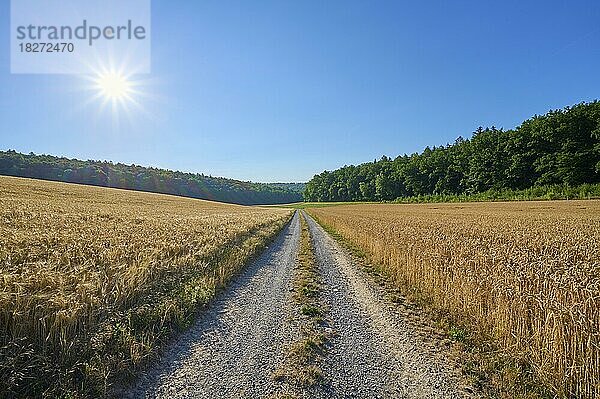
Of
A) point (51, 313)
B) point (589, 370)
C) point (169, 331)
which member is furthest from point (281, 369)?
point (589, 370)

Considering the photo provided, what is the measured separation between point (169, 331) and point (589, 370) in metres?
7.06

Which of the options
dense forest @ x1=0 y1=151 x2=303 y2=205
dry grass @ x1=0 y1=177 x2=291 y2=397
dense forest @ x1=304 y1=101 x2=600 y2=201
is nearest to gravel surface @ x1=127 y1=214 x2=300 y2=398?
dry grass @ x1=0 y1=177 x2=291 y2=397

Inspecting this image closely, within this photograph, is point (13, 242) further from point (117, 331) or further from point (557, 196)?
point (557, 196)

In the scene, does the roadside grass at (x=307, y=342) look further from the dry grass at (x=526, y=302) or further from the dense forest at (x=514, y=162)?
the dense forest at (x=514, y=162)

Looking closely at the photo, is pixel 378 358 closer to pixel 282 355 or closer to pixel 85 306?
pixel 282 355

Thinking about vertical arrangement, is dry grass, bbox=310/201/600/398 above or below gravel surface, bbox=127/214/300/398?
above

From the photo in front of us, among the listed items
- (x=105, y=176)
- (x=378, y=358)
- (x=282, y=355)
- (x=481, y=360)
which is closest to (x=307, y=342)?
(x=282, y=355)

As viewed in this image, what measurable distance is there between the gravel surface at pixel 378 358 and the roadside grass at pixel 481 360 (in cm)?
35

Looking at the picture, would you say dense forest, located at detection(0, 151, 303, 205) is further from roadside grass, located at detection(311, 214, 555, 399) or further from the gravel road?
roadside grass, located at detection(311, 214, 555, 399)

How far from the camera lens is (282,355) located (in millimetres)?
5934

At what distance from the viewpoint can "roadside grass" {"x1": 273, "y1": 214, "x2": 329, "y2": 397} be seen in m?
5.14

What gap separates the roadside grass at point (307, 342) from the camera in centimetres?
514

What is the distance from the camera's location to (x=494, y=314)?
6621 mm

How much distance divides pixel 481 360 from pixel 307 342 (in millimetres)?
3110
